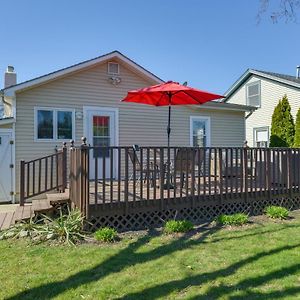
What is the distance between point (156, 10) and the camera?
1206 cm

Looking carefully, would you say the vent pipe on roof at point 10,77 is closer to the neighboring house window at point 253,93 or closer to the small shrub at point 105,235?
the small shrub at point 105,235

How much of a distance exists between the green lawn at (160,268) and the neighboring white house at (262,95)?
44.1 feet

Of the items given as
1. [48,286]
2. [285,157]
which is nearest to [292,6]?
[285,157]

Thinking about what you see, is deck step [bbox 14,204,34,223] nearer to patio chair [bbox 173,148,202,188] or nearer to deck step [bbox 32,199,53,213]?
deck step [bbox 32,199,53,213]

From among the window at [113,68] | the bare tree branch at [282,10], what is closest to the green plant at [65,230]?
the bare tree branch at [282,10]

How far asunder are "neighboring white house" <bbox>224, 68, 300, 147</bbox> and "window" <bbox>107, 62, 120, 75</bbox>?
30.8 ft

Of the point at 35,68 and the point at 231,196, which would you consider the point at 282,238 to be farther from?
the point at 35,68

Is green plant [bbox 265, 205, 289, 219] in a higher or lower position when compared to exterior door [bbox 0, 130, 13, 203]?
lower

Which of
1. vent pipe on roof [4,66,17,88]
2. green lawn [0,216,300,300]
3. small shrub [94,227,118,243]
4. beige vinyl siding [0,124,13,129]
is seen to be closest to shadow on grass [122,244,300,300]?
green lawn [0,216,300,300]

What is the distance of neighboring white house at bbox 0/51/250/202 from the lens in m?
9.00

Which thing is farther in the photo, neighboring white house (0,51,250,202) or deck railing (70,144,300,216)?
neighboring white house (0,51,250,202)

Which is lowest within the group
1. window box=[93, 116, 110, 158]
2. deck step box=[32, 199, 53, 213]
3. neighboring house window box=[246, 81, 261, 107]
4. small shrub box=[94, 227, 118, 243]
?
small shrub box=[94, 227, 118, 243]

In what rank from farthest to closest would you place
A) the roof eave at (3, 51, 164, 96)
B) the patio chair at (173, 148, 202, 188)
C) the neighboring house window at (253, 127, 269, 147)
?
1. the neighboring house window at (253, 127, 269, 147)
2. the roof eave at (3, 51, 164, 96)
3. the patio chair at (173, 148, 202, 188)

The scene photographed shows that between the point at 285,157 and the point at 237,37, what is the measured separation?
9.99 meters
